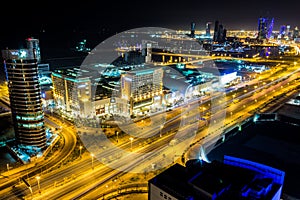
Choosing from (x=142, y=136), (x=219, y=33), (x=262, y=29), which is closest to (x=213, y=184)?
(x=142, y=136)

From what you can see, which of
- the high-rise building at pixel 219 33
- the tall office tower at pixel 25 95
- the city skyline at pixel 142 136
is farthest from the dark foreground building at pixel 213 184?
the high-rise building at pixel 219 33

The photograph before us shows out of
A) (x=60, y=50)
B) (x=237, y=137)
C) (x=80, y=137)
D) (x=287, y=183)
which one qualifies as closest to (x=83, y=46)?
(x=60, y=50)

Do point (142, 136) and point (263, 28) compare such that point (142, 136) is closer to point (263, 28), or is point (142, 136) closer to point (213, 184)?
point (213, 184)

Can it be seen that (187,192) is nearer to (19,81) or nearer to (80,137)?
(80,137)

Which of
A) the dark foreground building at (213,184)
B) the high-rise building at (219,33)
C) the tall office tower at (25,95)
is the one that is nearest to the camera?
the dark foreground building at (213,184)

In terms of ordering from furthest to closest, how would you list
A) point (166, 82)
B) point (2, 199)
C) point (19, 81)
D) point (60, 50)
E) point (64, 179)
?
point (60, 50) < point (166, 82) < point (19, 81) < point (64, 179) < point (2, 199)

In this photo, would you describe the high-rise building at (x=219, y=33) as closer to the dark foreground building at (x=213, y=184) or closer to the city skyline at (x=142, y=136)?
the city skyline at (x=142, y=136)

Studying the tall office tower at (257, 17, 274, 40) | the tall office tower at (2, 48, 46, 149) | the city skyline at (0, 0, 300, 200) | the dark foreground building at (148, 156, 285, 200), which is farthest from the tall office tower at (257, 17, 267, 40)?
the tall office tower at (2, 48, 46, 149)
